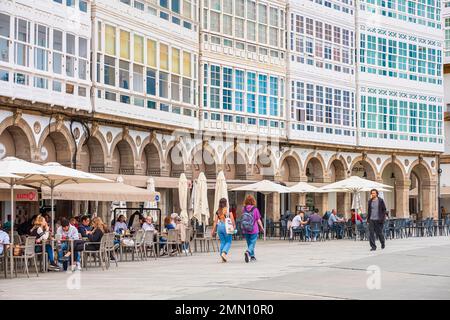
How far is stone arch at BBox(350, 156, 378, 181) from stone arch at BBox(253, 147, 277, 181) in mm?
8142

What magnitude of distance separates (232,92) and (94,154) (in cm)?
969

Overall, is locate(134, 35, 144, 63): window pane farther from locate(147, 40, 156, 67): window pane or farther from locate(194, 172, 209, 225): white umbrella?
locate(194, 172, 209, 225): white umbrella

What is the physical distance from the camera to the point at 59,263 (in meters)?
22.8

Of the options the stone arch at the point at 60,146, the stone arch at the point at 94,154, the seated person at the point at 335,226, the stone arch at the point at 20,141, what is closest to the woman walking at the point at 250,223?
the stone arch at the point at 20,141

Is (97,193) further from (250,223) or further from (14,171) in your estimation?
(14,171)

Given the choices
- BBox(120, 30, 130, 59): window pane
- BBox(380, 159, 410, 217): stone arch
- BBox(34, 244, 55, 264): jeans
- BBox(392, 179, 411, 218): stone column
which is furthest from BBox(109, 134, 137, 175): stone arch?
BBox(392, 179, 411, 218): stone column

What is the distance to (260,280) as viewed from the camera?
57.3ft

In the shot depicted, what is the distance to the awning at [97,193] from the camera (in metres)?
26.0

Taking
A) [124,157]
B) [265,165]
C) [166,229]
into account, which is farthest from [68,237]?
[265,165]

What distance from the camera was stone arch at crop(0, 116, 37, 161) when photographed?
30062 millimetres

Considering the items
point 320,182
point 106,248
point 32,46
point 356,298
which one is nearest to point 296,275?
point 356,298

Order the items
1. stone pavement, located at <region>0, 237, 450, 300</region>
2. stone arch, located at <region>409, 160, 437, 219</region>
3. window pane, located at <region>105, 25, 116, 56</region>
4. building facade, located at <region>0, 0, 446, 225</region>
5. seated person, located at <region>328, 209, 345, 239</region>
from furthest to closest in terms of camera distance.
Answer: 1. stone arch, located at <region>409, 160, 437, 219</region>
2. seated person, located at <region>328, 209, 345, 239</region>
3. window pane, located at <region>105, 25, 116, 56</region>
4. building facade, located at <region>0, 0, 446, 225</region>
5. stone pavement, located at <region>0, 237, 450, 300</region>

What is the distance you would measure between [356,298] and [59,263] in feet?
35.2

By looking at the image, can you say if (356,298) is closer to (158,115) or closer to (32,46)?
(32,46)
